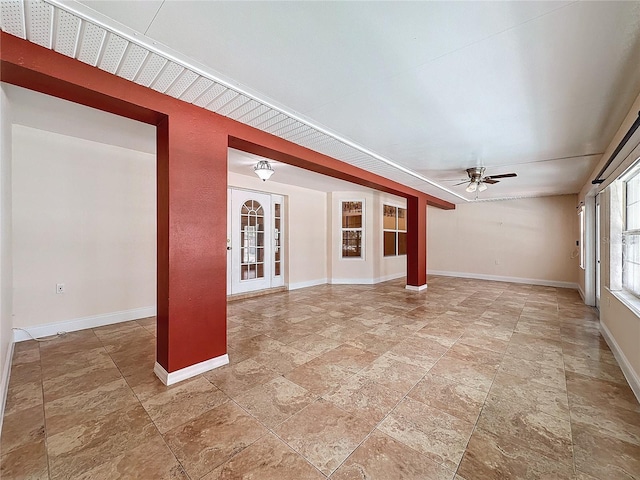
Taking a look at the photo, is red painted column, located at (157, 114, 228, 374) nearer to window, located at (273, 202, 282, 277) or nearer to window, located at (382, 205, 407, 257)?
window, located at (273, 202, 282, 277)

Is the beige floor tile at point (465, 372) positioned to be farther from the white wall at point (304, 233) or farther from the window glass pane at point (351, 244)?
the window glass pane at point (351, 244)

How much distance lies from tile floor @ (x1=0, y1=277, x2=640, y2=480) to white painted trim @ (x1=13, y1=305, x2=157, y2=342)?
0.23 metres

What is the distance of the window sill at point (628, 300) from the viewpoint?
248 cm

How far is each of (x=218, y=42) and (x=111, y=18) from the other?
56 centimetres

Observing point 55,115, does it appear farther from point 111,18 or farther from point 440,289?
point 440,289

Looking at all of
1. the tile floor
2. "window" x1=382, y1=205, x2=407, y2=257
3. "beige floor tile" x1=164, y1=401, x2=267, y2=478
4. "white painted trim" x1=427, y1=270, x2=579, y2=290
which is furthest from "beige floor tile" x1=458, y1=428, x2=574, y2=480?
"white painted trim" x1=427, y1=270, x2=579, y2=290

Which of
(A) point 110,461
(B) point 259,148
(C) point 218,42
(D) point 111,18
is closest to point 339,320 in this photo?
(B) point 259,148

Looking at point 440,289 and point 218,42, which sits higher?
point 218,42

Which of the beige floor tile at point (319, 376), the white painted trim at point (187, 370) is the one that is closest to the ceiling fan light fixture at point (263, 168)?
the white painted trim at point (187, 370)

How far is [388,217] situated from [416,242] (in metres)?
1.73

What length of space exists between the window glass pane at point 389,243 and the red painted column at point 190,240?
235 inches

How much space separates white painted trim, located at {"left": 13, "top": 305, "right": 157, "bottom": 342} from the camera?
325 centimetres

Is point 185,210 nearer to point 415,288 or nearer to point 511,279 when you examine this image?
point 415,288

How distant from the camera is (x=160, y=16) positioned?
1476mm
